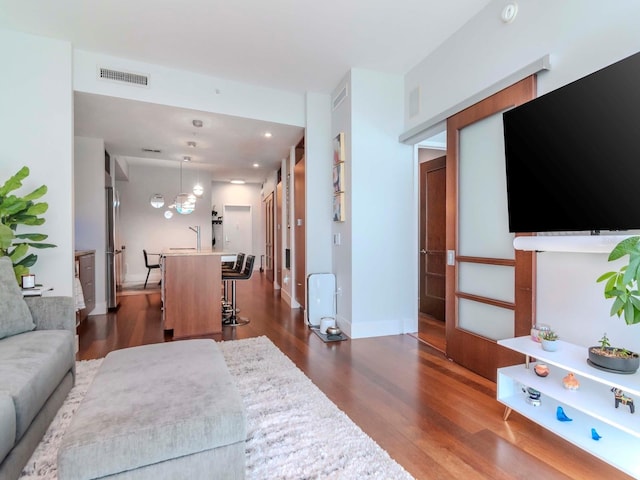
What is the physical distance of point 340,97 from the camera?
3875 millimetres

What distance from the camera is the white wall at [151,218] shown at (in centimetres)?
757

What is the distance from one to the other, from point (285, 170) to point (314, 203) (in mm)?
1941

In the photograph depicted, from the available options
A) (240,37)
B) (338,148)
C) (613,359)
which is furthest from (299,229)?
(613,359)

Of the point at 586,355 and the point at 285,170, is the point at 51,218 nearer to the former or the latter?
the point at 285,170

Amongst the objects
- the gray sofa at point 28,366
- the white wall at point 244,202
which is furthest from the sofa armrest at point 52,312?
the white wall at point 244,202

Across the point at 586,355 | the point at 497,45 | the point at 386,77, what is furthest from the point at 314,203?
the point at 586,355

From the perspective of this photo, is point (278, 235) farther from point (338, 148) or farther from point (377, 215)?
point (377, 215)

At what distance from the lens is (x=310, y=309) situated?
3.92 meters

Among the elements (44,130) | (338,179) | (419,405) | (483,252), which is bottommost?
(419,405)

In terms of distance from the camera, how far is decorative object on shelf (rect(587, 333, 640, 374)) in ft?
4.60

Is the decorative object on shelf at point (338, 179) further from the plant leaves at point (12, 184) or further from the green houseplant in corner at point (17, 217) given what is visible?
the plant leaves at point (12, 184)

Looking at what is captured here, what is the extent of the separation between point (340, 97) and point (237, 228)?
266 inches

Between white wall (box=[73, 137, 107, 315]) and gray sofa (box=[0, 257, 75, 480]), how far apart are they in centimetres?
275

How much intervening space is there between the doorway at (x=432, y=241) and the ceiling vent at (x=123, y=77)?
358cm
